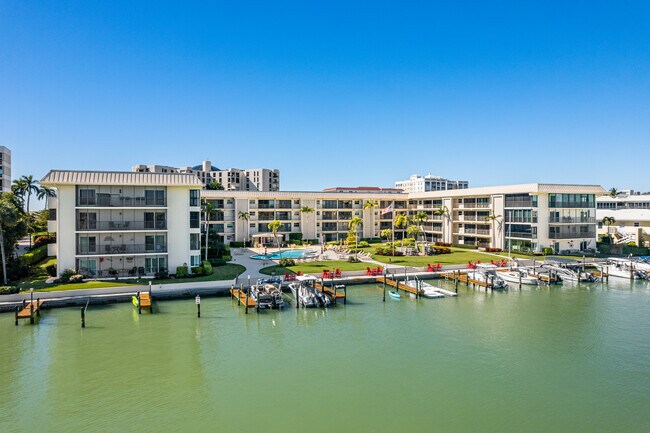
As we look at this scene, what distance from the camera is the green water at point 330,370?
1919 centimetres

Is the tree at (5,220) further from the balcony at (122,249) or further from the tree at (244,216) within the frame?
the tree at (244,216)

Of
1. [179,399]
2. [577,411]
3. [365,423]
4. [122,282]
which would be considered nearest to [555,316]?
[577,411]

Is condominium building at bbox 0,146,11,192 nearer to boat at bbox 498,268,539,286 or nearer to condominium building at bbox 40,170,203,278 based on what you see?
condominium building at bbox 40,170,203,278

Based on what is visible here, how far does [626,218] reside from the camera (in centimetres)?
7519

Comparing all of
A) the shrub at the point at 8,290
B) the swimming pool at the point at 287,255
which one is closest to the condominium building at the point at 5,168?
the swimming pool at the point at 287,255

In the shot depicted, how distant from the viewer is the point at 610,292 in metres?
44.3

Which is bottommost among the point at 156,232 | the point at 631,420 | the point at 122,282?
the point at 631,420

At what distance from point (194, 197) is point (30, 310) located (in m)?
18.7

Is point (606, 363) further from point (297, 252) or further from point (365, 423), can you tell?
point (297, 252)

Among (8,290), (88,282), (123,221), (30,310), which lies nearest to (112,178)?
(123,221)

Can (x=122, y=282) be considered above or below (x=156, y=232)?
below

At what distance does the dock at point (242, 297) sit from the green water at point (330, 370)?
104cm

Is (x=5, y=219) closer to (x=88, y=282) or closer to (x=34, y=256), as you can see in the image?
(x=88, y=282)

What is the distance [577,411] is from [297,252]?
1983 inches
